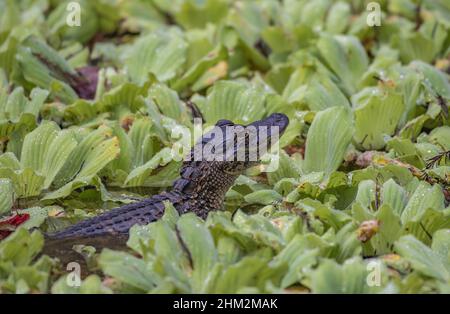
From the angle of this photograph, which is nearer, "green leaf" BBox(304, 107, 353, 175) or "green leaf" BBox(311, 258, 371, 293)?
"green leaf" BBox(311, 258, 371, 293)

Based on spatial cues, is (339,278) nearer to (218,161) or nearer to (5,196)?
(218,161)

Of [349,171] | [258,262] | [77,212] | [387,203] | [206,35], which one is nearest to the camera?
[258,262]

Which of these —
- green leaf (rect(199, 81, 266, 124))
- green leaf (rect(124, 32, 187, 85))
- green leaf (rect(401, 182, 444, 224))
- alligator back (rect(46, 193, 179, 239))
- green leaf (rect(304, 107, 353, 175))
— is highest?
green leaf (rect(124, 32, 187, 85))

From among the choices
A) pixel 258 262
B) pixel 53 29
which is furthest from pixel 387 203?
pixel 53 29

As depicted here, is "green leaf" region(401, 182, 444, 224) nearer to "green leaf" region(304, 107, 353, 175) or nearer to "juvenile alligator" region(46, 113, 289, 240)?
"green leaf" region(304, 107, 353, 175)

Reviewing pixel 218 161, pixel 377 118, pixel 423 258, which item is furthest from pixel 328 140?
pixel 423 258

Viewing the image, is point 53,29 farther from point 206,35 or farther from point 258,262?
point 258,262

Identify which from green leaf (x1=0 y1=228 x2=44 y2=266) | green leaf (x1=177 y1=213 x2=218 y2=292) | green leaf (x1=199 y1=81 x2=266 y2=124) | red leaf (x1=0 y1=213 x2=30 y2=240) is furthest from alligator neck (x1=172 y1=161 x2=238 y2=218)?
green leaf (x1=0 y1=228 x2=44 y2=266)

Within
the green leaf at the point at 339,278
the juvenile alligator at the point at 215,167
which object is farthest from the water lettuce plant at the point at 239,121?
the juvenile alligator at the point at 215,167
